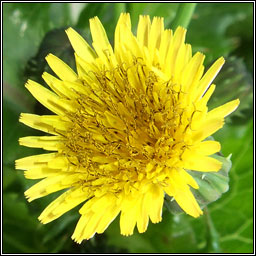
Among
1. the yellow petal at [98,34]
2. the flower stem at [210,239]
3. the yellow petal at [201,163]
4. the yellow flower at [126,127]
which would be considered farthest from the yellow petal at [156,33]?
the flower stem at [210,239]

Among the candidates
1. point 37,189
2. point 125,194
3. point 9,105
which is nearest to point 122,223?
point 125,194

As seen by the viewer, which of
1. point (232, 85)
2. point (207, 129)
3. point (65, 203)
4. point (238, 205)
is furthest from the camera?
point (238, 205)

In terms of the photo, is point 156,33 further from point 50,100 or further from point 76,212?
point 76,212

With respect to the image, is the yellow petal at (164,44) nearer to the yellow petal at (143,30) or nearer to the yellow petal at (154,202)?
the yellow petal at (143,30)

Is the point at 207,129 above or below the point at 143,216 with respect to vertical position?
above

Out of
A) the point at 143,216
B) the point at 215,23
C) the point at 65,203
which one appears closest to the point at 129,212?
the point at 143,216

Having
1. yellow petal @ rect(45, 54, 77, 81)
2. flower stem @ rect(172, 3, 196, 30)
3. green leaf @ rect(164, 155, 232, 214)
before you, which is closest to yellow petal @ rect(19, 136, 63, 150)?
yellow petal @ rect(45, 54, 77, 81)

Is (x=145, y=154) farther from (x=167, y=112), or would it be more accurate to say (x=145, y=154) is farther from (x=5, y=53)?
(x=5, y=53)
